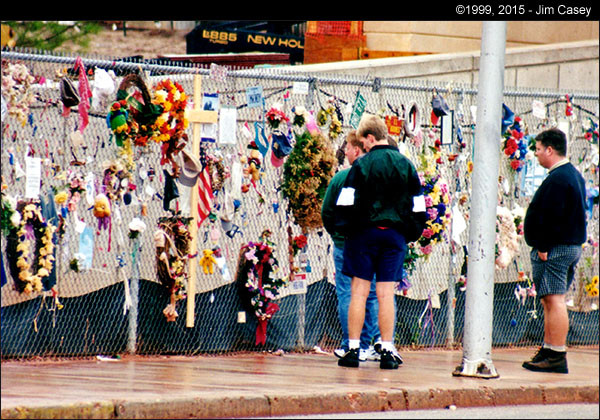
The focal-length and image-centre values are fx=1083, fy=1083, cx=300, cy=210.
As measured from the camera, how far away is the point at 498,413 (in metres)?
8.09

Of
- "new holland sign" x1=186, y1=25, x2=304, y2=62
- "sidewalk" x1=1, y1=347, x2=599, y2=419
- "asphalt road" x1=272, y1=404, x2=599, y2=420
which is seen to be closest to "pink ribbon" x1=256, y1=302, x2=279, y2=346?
"sidewalk" x1=1, y1=347, x2=599, y2=419

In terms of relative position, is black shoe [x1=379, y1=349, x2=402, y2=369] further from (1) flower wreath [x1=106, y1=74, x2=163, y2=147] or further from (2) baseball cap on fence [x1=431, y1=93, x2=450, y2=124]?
(2) baseball cap on fence [x1=431, y1=93, x2=450, y2=124]

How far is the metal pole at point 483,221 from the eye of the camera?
9.05 meters

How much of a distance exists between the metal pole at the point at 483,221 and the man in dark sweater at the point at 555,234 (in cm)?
102

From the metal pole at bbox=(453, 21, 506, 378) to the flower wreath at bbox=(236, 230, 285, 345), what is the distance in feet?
7.53

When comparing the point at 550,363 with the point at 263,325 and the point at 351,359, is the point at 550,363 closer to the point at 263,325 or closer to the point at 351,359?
the point at 351,359

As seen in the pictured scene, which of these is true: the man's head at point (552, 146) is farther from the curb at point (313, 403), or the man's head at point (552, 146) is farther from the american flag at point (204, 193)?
the american flag at point (204, 193)

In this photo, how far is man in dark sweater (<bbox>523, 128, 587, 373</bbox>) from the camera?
9.91 m

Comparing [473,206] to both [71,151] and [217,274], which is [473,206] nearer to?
[217,274]

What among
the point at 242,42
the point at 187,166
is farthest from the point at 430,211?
the point at 242,42

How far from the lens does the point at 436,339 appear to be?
12.0 metres

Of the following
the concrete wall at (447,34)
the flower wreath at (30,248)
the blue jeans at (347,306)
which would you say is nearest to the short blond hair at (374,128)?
the blue jeans at (347,306)

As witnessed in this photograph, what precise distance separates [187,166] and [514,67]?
6111mm
